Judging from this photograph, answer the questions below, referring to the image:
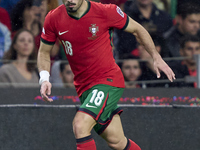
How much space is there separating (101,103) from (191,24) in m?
3.77

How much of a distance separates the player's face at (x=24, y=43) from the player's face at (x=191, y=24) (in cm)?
254

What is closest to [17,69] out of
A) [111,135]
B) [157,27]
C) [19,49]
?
[19,49]

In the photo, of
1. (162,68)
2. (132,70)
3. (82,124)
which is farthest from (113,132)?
(132,70)

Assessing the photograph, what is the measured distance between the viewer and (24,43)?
7.40 metres

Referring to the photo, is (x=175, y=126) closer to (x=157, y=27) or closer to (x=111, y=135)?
(x=111, y=135)

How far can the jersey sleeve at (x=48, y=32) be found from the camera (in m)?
4.82

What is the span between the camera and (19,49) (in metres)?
7.39

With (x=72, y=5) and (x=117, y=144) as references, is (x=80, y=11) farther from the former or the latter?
(x=117, y=144)

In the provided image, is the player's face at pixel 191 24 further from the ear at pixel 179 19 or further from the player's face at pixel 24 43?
the player's face at pixel 24 43

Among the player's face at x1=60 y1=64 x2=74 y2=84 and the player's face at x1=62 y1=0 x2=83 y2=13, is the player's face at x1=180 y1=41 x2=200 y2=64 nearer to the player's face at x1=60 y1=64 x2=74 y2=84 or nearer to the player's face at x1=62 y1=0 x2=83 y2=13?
the player's face at x1=60 y1=64 x2=74 y2=84

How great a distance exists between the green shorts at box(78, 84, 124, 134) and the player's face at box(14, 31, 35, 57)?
2690 mm

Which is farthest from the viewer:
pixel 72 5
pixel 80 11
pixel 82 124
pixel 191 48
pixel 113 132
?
pixel 191 48

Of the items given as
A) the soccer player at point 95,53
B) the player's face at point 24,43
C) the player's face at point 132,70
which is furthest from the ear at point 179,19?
the soccer player at point 95,53

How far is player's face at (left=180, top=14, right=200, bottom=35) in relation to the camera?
25.8 feet
